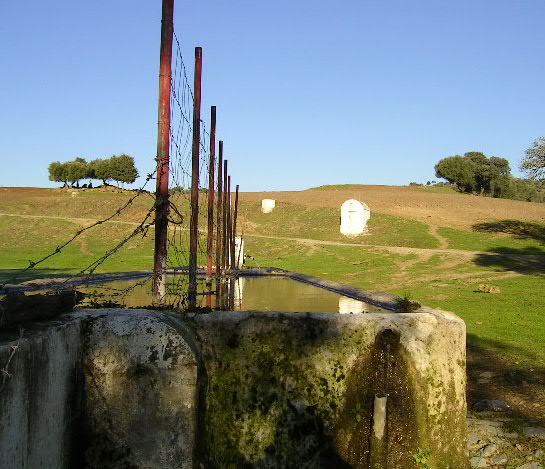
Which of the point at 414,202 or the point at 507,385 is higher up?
the point at 414,202

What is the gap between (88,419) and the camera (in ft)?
15.0

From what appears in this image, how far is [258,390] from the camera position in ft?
17.5

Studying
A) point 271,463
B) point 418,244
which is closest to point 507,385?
point 271,463

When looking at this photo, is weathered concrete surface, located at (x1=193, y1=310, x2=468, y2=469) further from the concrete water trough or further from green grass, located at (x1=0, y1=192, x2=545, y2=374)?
green grass, located at (x1=0, y1=192, x2=545, y2=374)

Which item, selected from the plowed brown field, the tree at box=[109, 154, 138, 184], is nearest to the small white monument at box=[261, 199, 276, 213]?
the plowed brown field

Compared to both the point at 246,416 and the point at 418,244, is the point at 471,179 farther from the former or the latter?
the point at 246,416

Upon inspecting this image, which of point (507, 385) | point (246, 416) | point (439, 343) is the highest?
point (439, 343)

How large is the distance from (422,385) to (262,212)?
52.6 m

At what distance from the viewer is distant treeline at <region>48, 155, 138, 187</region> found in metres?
96.2

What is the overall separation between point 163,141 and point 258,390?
403cm

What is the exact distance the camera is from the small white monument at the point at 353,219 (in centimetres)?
4831

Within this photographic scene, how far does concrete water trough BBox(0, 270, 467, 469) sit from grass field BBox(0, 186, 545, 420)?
3195 mm

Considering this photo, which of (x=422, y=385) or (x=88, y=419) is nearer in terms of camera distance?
(x=88, y=419)

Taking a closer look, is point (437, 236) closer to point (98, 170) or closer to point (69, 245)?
point (69, 245)
